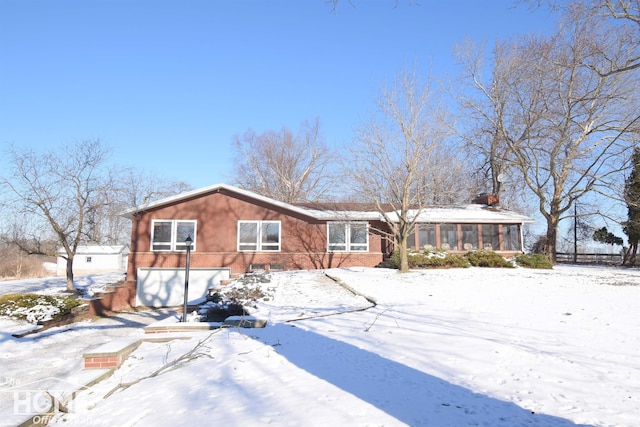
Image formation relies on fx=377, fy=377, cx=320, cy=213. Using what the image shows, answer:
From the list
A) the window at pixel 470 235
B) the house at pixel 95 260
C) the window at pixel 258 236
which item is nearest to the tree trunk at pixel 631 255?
the window at pixel 470 235

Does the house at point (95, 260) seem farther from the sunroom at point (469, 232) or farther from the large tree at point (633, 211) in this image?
the large tree at point (633, 211)

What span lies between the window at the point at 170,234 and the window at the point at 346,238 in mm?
7008

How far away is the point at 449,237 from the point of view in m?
21.0

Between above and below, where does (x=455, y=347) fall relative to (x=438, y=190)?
below

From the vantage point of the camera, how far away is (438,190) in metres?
16.1

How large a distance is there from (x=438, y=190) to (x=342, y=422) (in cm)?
1408

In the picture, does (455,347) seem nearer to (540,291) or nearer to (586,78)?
(540,291)

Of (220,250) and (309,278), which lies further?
(220,250)

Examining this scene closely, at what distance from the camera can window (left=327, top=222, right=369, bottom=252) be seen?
2008 cm

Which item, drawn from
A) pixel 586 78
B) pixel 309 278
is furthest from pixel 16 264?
pixel 586 78

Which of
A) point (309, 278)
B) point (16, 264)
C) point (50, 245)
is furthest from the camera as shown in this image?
point (16, 264)

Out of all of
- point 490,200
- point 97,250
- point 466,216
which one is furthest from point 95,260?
point 490,200

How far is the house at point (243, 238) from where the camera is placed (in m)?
18.4

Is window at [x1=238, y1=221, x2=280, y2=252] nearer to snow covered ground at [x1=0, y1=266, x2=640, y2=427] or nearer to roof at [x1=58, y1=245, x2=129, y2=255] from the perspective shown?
snow covered ground at [x1=0, y1=266, x2=640, y2=427]
